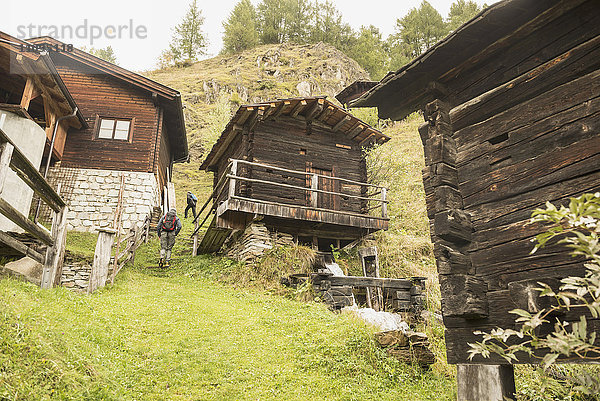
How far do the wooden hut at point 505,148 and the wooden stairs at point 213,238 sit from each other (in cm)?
976

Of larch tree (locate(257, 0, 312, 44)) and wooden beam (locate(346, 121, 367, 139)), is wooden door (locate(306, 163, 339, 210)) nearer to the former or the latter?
wooden beam (locate(346, 121, 367, 139))

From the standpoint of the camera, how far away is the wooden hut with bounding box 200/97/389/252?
1320 cm

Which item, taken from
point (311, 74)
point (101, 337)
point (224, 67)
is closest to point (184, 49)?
point (224, 67)

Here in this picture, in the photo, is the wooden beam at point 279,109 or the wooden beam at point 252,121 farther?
the wooden beam at point 279,109

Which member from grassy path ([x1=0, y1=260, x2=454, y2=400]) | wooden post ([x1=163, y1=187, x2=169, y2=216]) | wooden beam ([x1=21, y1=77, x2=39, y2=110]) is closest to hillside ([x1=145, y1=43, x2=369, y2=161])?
wooden post ([x1=163, y1=187, x2=169, y2=216])

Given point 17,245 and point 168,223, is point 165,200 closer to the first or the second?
point 168,223

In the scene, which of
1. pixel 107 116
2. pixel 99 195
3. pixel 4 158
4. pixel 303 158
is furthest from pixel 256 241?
pixel 107 116

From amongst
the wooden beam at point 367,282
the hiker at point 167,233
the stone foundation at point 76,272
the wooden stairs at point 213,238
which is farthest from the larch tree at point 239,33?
the wooden beam at point 367,282

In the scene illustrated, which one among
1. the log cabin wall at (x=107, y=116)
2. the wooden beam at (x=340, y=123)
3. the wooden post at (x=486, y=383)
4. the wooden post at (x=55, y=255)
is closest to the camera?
the wooden post at (x=486, y=383)

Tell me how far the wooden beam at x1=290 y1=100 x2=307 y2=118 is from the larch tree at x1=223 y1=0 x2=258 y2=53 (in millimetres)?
47381

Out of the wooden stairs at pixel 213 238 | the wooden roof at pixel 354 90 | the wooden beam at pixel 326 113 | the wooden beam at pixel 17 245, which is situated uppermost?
the wooden roof at pixel 354 90

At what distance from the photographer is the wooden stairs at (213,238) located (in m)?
13.6

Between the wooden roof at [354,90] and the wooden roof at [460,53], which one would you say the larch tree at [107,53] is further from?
the wooden roof at [460,53]

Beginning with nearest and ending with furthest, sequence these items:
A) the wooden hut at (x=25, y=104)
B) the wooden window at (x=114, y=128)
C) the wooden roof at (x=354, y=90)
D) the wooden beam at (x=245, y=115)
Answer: the wooden hut at (x=25, y=104) → the wooden beam at (x=245, y=115) → the wooden window at (x=114, y=128) → the wooden roof at (x=354, y=90)
